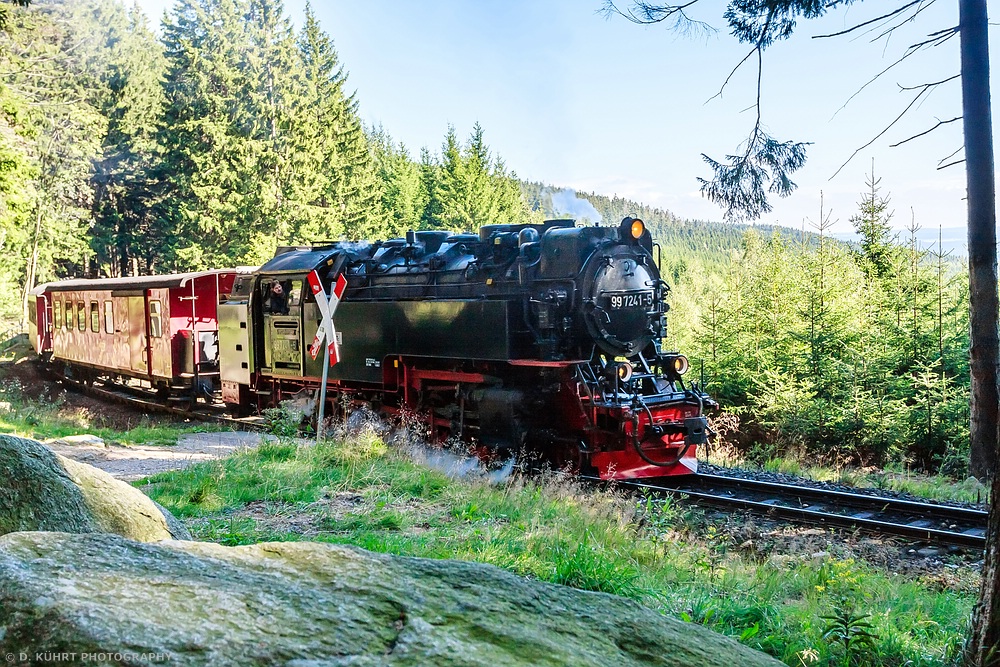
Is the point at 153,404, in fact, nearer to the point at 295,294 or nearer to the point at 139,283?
the point at 139,283

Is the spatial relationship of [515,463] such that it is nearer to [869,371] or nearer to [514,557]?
[514,557]

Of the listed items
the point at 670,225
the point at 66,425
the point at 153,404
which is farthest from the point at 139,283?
the point at 670,225

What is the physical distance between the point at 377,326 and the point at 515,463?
11.8 feet

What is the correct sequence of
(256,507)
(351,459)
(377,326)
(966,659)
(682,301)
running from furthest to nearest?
(682,301) < (377,326) < (351,459) < (256,507) < (966,659)

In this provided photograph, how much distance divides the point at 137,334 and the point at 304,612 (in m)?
19.0

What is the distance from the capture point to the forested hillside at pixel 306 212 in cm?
1238

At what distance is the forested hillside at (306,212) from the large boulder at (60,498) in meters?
8.20

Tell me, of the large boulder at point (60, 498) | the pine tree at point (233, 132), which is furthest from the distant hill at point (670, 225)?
the large boulder at point (60, 498)

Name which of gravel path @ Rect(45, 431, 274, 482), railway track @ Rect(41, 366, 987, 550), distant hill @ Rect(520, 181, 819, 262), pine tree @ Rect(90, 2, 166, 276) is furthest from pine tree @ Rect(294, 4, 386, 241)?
distant hill @ Rect(520, 181, 819, 262)

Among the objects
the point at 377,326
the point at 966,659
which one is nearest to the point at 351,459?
the point at 377,326

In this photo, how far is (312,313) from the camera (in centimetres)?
1302

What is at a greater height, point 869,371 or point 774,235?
point 774,235

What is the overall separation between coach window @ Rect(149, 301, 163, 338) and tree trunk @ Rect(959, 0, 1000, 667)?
53.2ft

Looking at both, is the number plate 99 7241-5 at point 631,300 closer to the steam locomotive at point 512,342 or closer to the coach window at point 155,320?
the steam locomotive at point 512,342
